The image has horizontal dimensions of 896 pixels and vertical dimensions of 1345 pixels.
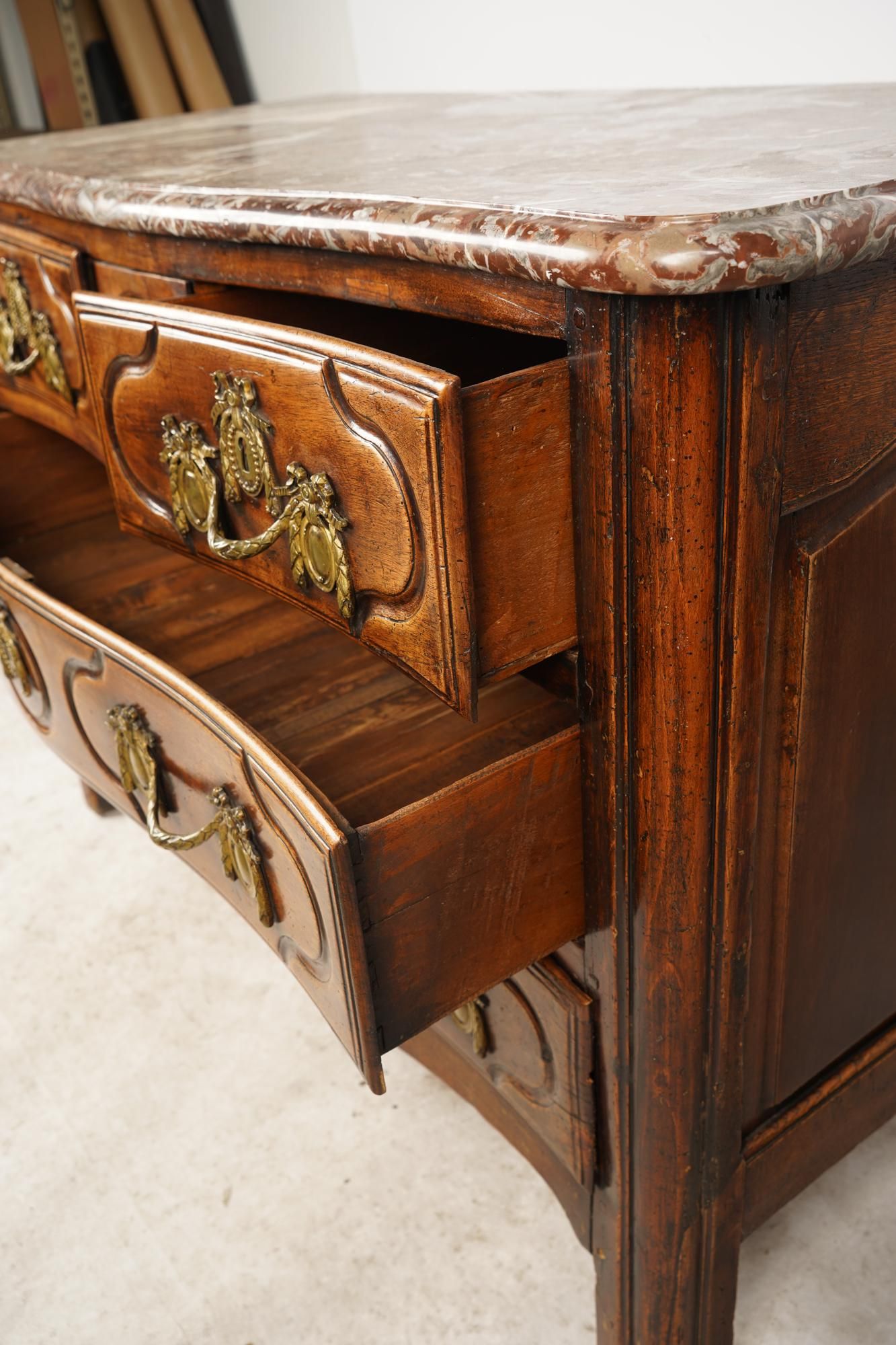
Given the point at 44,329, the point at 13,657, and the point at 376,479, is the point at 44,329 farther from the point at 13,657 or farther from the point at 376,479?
the point at 376,479

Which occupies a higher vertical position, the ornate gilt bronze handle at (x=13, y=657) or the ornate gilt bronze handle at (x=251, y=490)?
the ornate gilt bronze handle at (x=251, y=490)

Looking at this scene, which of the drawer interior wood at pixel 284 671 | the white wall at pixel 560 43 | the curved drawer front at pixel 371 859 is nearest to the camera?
the curved drawer front at pixel 371 859

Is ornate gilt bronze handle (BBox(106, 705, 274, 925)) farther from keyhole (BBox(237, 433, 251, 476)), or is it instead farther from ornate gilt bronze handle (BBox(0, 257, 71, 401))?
ornate gilt bronze handle (BBox(0, 257, 71, 401))

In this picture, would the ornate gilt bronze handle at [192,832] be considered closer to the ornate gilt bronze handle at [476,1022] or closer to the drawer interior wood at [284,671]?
the drawer interior wood at [284,671]

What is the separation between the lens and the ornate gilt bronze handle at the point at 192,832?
0.60 meters

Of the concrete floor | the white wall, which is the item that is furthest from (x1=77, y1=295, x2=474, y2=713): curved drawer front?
the white wall

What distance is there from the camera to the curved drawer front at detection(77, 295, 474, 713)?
18.0 inches

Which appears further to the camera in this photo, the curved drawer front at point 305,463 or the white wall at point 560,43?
the white wall at point 560,43

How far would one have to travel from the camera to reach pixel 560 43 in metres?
1.20

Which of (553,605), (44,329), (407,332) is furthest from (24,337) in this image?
(553,605)

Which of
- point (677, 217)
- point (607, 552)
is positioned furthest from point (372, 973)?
point (677, 217)

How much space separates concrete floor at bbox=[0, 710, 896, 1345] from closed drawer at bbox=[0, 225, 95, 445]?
1.78 feet

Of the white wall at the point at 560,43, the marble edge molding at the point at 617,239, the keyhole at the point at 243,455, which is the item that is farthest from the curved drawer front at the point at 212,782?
the white wall at the point at 560,43

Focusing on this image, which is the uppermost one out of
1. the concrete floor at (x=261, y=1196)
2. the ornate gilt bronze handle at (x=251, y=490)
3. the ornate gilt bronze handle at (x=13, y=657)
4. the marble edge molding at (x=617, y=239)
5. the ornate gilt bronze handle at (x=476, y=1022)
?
the marble edge molding at (x=617, y=239)
